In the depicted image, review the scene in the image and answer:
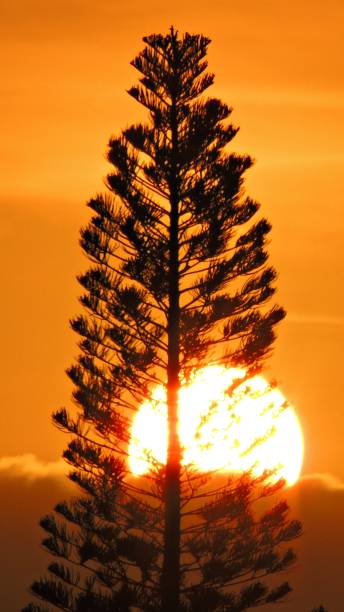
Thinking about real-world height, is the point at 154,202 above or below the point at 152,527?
above

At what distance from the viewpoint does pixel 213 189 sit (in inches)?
1316

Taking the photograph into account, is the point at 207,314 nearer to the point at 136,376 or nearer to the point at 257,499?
the point at 136,376

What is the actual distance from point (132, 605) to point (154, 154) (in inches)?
400

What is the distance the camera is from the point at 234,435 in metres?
32.9

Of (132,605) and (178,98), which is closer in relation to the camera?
(132,605)

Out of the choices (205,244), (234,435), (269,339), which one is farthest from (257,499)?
(205,244)

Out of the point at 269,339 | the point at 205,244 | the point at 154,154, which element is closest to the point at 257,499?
the point at 269,339

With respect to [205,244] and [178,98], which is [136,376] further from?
[178,98]

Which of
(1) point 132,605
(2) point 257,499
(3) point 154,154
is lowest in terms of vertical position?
(1) point 132,605

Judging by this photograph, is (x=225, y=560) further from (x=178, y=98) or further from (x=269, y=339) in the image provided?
(x=178, y=98)

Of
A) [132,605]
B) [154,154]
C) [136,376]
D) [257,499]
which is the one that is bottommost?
[132,605]

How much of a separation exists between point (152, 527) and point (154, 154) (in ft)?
27.8

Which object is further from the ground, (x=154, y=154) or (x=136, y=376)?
(x=154, y=154)

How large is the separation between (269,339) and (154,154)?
499cm
